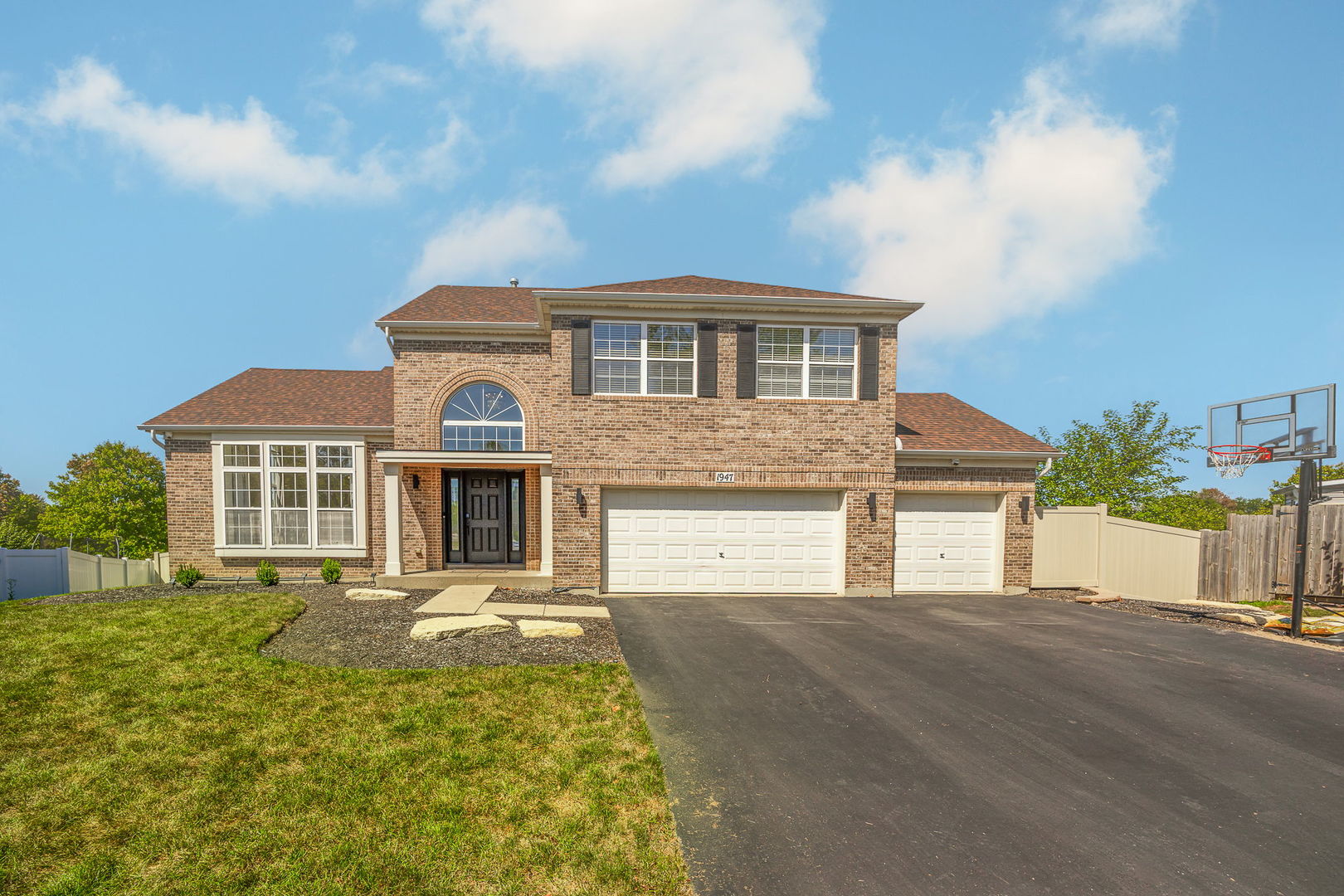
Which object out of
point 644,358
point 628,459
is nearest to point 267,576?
point 628,459

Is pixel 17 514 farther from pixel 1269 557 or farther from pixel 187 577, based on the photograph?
pixel 1269 557

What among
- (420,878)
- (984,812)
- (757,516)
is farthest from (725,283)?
(420,878)

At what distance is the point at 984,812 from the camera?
4.52 meters

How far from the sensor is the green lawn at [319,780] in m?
3.64

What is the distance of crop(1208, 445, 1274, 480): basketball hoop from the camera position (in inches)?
471

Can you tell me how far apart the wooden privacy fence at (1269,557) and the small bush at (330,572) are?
19965 mm

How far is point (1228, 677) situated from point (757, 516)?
778 centimetres

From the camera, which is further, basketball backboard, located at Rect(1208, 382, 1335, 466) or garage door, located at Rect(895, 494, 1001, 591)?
garage door, located at Rect(895, 494, 1001, 591)

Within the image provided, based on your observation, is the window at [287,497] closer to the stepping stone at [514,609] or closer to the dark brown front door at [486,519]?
the dark brown front door at [486,519]

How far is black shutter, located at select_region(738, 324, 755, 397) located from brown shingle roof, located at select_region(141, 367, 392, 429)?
339 inches

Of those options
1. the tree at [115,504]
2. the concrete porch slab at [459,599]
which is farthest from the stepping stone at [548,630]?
the tree at [115,504]

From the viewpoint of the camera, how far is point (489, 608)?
1058 centimetres

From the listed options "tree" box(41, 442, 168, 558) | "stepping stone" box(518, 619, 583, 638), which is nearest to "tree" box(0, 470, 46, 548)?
"tree" box(41, 442, 168, 558)

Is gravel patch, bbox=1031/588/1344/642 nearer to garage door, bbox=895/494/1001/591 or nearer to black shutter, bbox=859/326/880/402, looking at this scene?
garage door, bbox=895/494/1001/591
